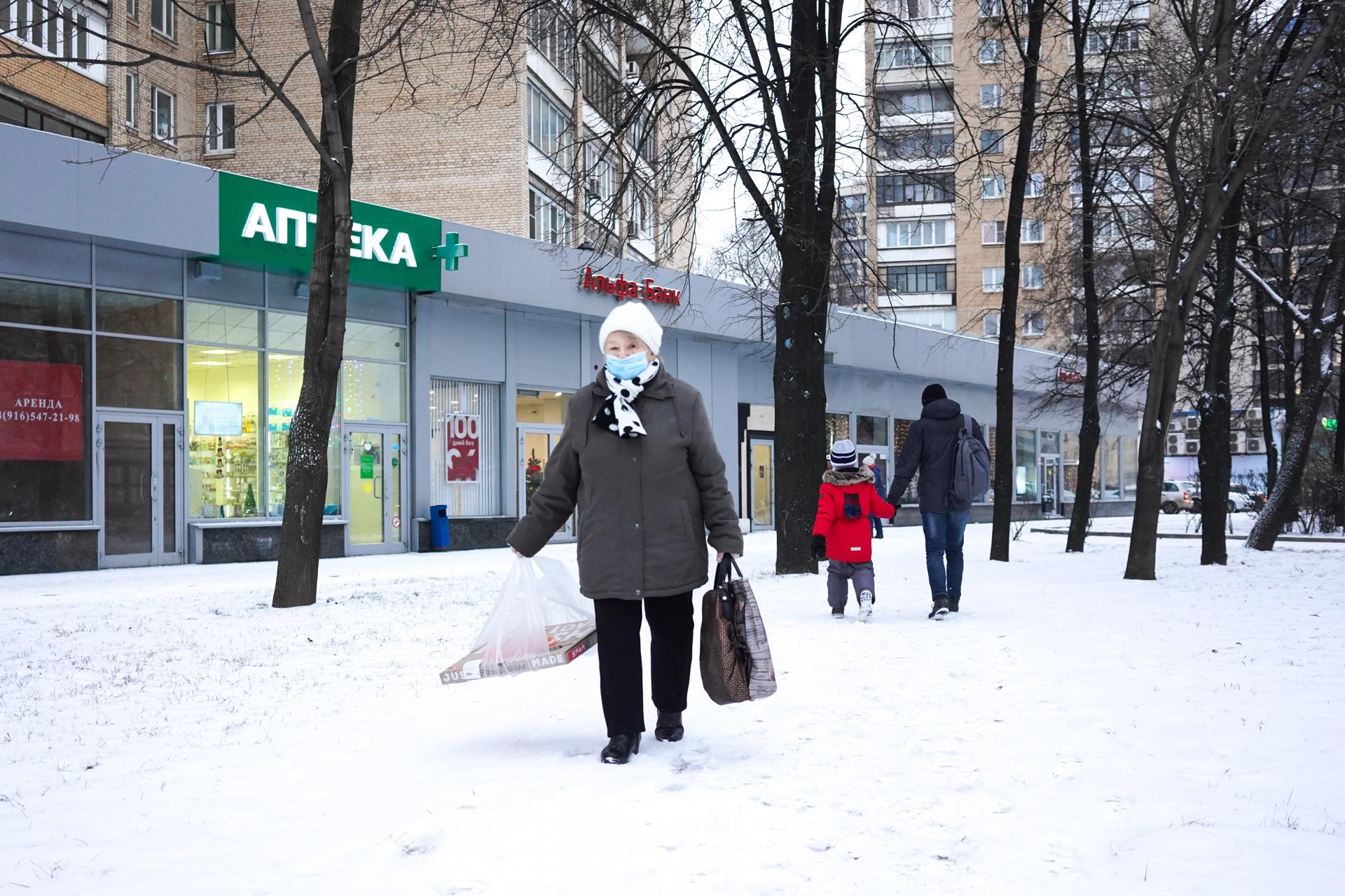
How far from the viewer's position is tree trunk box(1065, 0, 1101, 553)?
1766 cm

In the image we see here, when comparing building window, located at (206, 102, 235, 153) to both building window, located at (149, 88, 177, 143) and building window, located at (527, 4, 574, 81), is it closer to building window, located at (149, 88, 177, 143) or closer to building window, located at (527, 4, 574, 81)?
building window, located at (149, 88, 177, 143)

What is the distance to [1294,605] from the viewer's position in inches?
433

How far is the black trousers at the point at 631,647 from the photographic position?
501 cm

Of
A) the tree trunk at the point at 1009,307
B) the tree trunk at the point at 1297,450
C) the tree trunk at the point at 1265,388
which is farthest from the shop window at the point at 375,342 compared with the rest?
the tree trunk at the point at 1265,388

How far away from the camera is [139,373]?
18469 millimetres

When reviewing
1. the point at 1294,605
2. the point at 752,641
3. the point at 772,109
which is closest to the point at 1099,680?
the point at 752,641

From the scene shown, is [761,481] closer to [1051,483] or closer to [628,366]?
[1051,483]

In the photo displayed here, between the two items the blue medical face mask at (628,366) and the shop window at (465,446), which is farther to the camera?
the shop window at (465,446)

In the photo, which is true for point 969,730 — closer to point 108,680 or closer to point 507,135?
point 108,680

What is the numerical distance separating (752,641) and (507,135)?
23.4m

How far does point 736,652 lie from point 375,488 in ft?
58.7

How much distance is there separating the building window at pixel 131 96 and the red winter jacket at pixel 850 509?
945 inches

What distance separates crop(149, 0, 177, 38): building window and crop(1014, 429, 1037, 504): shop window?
29.4 m

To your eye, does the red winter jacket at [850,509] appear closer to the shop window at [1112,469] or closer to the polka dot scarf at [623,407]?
the polka dot scarf at [623,407]
